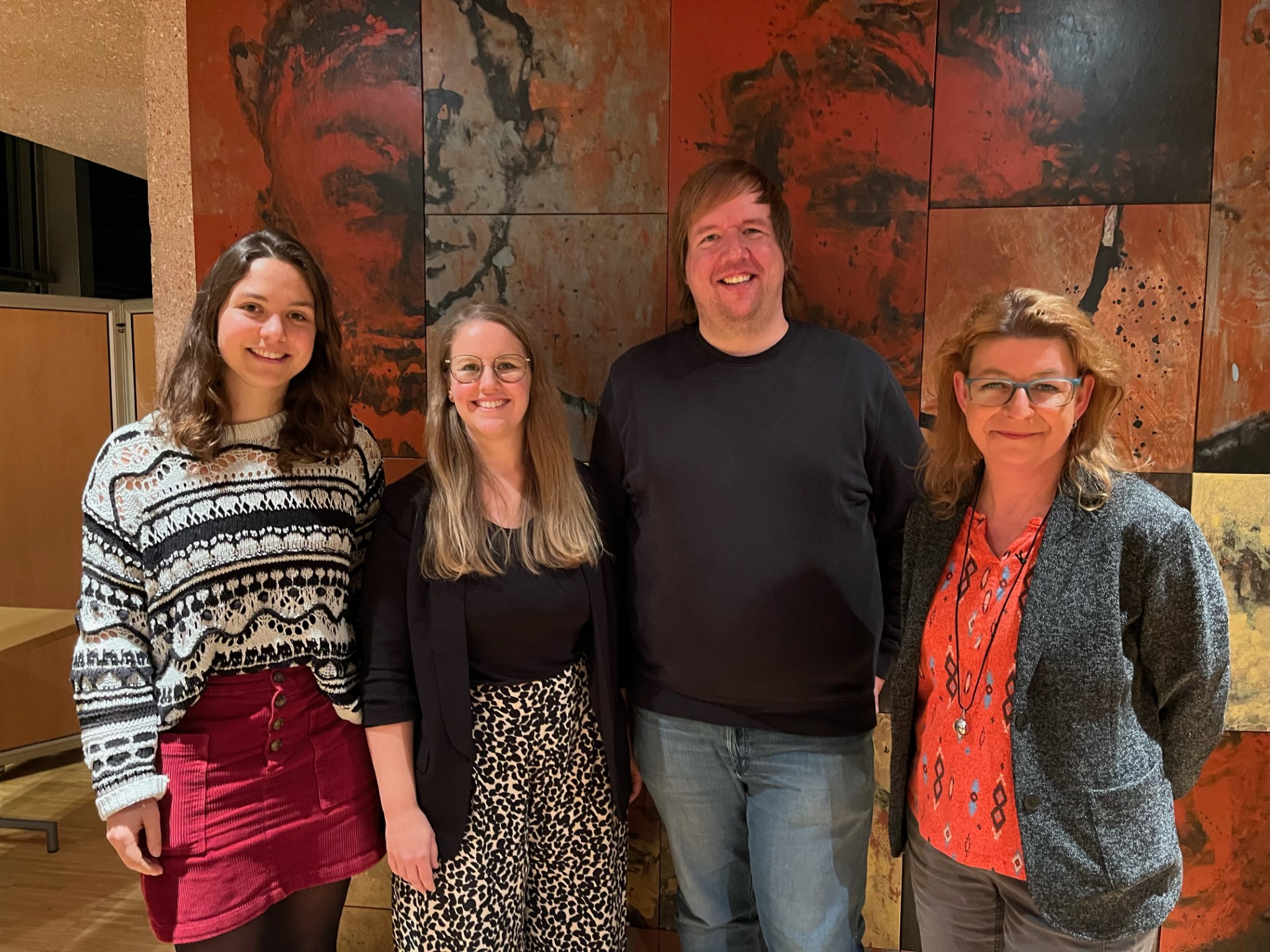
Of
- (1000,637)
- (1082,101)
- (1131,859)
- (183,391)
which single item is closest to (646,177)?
(1082,101)

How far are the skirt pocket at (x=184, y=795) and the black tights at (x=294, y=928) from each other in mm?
184

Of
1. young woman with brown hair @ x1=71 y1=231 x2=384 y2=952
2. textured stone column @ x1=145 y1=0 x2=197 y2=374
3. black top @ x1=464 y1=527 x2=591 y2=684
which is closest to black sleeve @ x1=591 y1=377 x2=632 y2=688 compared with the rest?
black top @ x1=464 y1=527 x2=591 y2=684

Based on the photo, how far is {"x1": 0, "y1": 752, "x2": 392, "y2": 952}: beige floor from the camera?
2.29 m

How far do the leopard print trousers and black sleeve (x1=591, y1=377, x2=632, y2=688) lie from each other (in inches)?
5.5

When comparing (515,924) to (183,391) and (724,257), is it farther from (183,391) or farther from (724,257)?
→ (724,257)

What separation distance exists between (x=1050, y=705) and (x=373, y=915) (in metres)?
1.94

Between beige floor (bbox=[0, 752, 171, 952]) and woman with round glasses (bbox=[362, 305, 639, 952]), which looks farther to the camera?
beige floor (bbox=[0, 752, 171, 952])

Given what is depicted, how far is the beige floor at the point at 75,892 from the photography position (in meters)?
2.29

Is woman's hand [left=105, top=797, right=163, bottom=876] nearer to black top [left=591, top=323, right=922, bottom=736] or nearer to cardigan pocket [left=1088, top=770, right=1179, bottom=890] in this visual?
black top [left=591, top=323, right=922, bottom=736]

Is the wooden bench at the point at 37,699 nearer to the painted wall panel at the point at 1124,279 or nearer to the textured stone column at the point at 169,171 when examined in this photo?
the textured stone column at the point at 169,171

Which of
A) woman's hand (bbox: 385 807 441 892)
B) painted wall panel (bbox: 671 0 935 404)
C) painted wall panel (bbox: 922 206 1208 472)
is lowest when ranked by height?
woman's hand (bbox: 385 807 441 892)

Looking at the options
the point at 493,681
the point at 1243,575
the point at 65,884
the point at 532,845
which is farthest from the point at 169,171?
the point at 1243,575

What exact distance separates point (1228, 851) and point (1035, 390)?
1.61m

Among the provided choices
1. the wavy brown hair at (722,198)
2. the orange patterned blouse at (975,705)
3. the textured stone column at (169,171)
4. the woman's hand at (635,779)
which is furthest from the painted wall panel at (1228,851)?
the textured stone column at (169,171)
